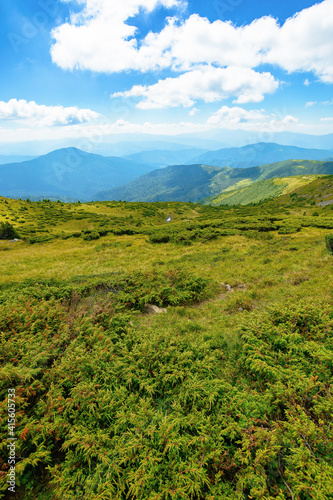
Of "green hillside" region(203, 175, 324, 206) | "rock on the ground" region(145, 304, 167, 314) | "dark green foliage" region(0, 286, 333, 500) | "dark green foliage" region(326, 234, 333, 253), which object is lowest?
"rock on the ground" region(145, 304, 167, 314)

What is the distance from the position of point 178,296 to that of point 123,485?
885 cm

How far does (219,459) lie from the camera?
17.5ft

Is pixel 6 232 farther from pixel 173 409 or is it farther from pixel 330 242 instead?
pixel 330 242

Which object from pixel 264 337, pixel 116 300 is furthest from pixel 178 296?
pixel 264 337

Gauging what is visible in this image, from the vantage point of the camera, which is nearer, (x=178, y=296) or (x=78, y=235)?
(x=178, y=296)

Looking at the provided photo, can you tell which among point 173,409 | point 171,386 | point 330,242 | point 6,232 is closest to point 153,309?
point 171,386

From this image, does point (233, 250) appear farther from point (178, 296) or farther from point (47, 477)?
point (47, 477)

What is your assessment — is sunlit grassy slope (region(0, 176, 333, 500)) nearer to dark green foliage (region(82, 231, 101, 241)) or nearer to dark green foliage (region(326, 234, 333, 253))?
dark green foliage (region(326, 234, 333, 253))

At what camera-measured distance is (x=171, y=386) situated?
24.7 ft

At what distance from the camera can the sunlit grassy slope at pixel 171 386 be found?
16.6 ft

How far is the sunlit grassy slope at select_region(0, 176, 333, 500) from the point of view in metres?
5.07

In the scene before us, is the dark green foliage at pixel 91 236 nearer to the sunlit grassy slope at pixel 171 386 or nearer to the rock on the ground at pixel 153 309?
the sunlit grassy slope at pixel 171 386

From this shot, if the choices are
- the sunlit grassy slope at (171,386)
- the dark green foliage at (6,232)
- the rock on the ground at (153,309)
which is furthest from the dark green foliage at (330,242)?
the dark green foliage at (6,232)

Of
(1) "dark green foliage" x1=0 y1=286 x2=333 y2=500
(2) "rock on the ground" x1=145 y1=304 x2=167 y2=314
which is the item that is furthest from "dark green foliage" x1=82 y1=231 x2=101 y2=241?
(1) "dark green foliage" x1=0 y1=286 x2=333 y2=500
